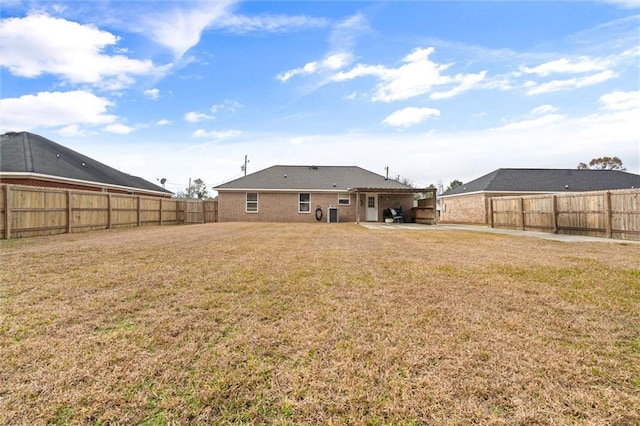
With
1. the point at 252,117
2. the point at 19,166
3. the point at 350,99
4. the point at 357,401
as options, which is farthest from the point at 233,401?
the point at 252,117

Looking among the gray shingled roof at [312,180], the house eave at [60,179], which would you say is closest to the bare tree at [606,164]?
the gray shingled roof at [312,180]

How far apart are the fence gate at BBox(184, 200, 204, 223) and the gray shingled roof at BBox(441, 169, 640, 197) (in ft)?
72.2

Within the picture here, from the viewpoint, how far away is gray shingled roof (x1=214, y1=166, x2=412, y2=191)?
70.6 feet

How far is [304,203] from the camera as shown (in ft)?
71.0

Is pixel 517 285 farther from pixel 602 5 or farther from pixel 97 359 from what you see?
pixel 602 5

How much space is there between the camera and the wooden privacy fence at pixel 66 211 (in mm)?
8977

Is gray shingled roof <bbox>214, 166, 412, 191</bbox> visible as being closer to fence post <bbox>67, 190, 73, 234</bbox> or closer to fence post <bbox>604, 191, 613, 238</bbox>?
fence post <bbox>67, 190, 73, 234</bbox>

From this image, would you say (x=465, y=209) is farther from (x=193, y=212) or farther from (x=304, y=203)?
(x=193, y=212)

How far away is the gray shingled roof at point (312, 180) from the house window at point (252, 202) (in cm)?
58

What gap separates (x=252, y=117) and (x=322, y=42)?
10062 millimetres

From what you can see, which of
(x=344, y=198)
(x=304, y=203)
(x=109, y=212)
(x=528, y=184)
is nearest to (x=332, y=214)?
(x=344, y=198)

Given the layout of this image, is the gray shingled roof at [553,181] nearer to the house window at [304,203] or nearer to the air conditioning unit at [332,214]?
the air conditioning unit at [332,214]

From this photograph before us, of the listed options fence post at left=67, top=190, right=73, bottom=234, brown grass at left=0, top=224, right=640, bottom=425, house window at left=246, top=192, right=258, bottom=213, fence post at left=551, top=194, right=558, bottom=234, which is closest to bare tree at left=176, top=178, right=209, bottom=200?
house window at left=246, top=192, right=258, bottom=213

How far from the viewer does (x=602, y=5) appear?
32.5 ft
